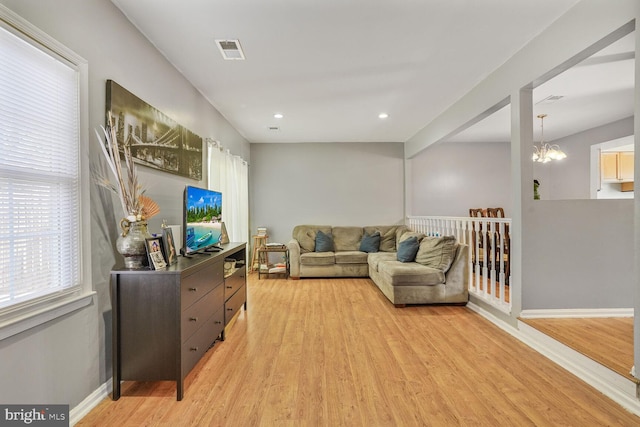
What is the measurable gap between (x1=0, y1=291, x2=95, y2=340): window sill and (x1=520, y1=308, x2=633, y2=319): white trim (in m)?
3.35

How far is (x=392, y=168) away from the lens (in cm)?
644

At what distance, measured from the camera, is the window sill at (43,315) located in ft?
4.49

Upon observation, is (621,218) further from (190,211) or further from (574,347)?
(190,211)

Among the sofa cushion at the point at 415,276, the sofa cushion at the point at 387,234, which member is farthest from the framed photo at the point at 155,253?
the sofa cushion at the point at 387,234

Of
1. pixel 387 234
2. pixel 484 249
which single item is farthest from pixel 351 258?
pixel 484 249

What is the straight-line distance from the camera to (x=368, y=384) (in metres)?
2.09

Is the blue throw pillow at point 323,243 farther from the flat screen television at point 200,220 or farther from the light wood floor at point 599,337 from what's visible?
the light wood floor at point 599,337

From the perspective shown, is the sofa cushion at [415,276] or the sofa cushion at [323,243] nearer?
the sofa cushion at [415,276]

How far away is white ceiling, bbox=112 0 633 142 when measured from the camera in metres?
2.20

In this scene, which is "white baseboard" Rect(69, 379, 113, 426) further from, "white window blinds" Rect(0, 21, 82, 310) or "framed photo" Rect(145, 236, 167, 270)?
"framed photo" Rect(145, 236, 167, 270)

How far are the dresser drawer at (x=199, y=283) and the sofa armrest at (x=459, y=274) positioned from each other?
105 inches

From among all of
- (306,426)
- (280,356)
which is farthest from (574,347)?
(280,356)

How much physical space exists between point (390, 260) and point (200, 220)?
8.88ft

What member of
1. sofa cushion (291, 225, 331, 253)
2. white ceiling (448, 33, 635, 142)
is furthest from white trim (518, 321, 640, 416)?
sofa cushion (291, 225, 331, 253)
